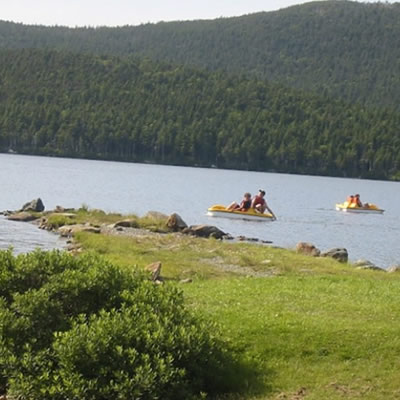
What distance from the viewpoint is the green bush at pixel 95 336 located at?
10.6 metres

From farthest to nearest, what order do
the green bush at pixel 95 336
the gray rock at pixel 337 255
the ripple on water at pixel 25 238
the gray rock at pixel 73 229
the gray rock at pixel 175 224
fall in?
1. the gray rock at pixel 175 224
2. the gray rock at pixel 73 229
3. the gray rock at pixel 337 255
4. the ripple on water at pixel 25 238
5. the green bush at pixel 95 336

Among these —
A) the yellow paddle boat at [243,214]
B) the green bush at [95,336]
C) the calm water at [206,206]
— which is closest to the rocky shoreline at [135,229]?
the calm water at [206,206]

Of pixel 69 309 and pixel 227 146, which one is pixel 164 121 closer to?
pixel 227 146

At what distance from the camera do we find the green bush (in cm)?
1056

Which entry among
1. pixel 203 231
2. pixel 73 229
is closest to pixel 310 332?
pixel 73 229

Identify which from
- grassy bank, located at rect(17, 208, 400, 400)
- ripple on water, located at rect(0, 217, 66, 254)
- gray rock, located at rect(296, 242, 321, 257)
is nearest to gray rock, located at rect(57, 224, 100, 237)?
ripple on water, located at rect(0, 217, 66, 254)

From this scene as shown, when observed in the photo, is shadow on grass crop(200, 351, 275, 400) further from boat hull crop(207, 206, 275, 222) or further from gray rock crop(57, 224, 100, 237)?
boat hull crop(207, 206, 275, 222)

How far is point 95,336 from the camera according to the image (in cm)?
1067

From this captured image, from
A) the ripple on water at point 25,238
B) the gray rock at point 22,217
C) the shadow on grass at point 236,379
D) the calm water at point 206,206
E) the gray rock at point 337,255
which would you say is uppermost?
the shadow on grass at point 236,379

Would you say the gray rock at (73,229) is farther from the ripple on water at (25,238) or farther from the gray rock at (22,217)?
the gray rock at (22,217)

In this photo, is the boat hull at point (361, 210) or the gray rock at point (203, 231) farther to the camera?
the boat hull at point (361, 210)

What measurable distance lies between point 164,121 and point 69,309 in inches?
7228

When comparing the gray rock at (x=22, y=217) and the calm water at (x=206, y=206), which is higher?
the gray rock at (x=22, y=217)

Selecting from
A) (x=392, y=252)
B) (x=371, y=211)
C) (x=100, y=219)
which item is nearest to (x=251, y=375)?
(x=100, y=219)
